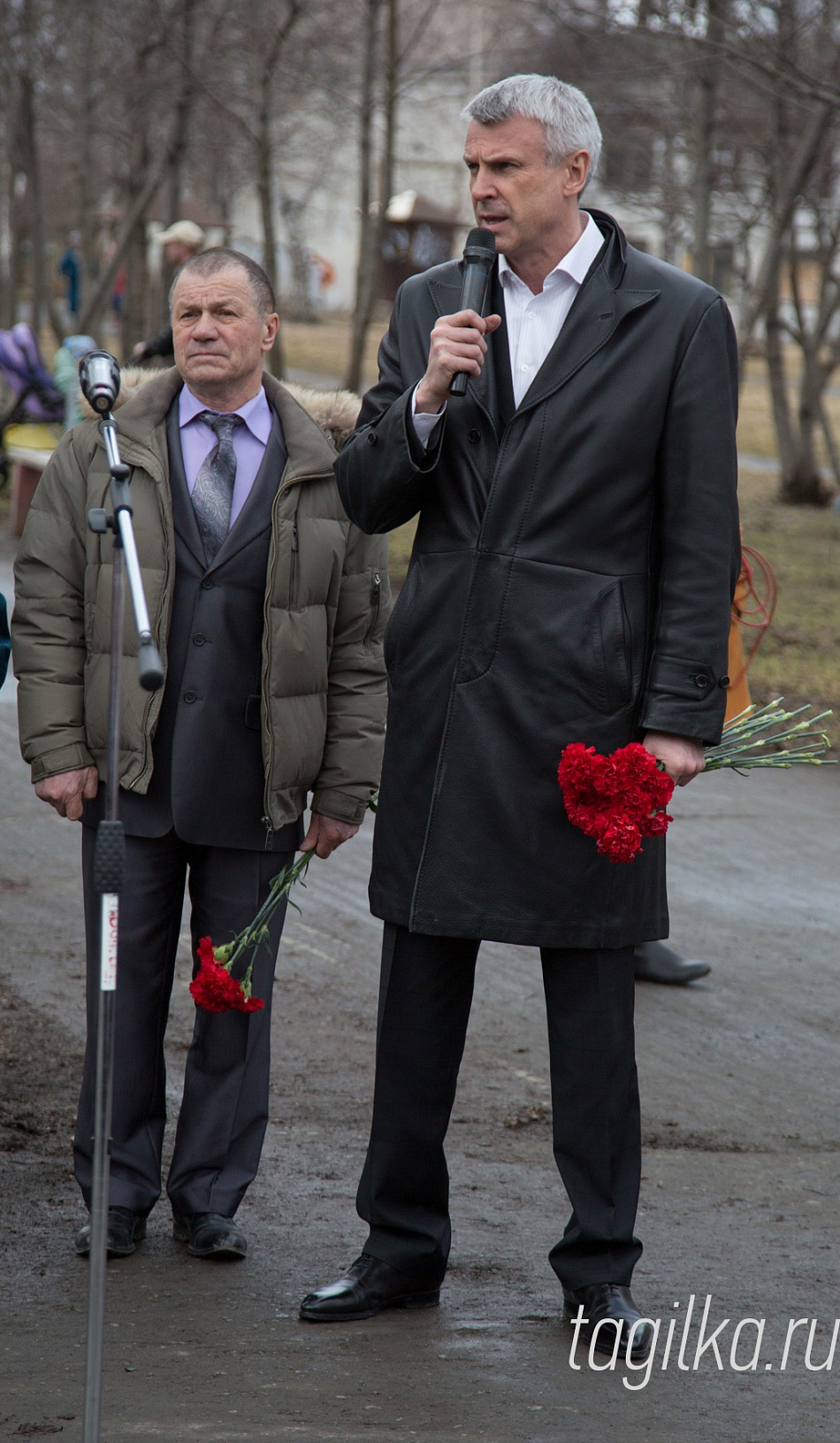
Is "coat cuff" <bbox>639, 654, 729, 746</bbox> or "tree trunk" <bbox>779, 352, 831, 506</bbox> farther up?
"tree trunk" <bbox>779, 352, 831, 506</bbox>

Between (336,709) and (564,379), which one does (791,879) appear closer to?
(336,709)

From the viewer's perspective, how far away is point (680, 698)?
321 cm

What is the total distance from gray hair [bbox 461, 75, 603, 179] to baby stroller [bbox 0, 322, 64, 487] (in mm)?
12935

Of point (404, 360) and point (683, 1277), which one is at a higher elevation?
point (404, 360)

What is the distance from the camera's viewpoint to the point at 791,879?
288 inches

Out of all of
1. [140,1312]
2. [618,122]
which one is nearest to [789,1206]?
[140,1312]

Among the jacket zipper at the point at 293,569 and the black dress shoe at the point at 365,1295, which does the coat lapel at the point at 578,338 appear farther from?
the black dress shoe at the point at 365,1295

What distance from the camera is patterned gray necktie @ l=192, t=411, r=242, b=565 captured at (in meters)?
3.68

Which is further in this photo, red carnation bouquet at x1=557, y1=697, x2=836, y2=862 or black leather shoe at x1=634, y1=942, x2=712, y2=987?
black leather shoe at x1=634, y1=942, x2=712, y2=987

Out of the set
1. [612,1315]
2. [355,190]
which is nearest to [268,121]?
[612,1315]

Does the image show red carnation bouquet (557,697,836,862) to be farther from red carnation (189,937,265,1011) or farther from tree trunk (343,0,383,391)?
tree trunk (343,0,383,391)

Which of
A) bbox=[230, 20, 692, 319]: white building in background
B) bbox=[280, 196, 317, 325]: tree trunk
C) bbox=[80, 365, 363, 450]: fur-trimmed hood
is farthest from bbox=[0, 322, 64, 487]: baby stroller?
bbox=[280, 196, 317, 325]: tree trunk

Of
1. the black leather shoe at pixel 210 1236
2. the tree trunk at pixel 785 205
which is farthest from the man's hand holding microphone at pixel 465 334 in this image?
the tree trunk at pixel 785 205

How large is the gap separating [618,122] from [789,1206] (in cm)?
1998
